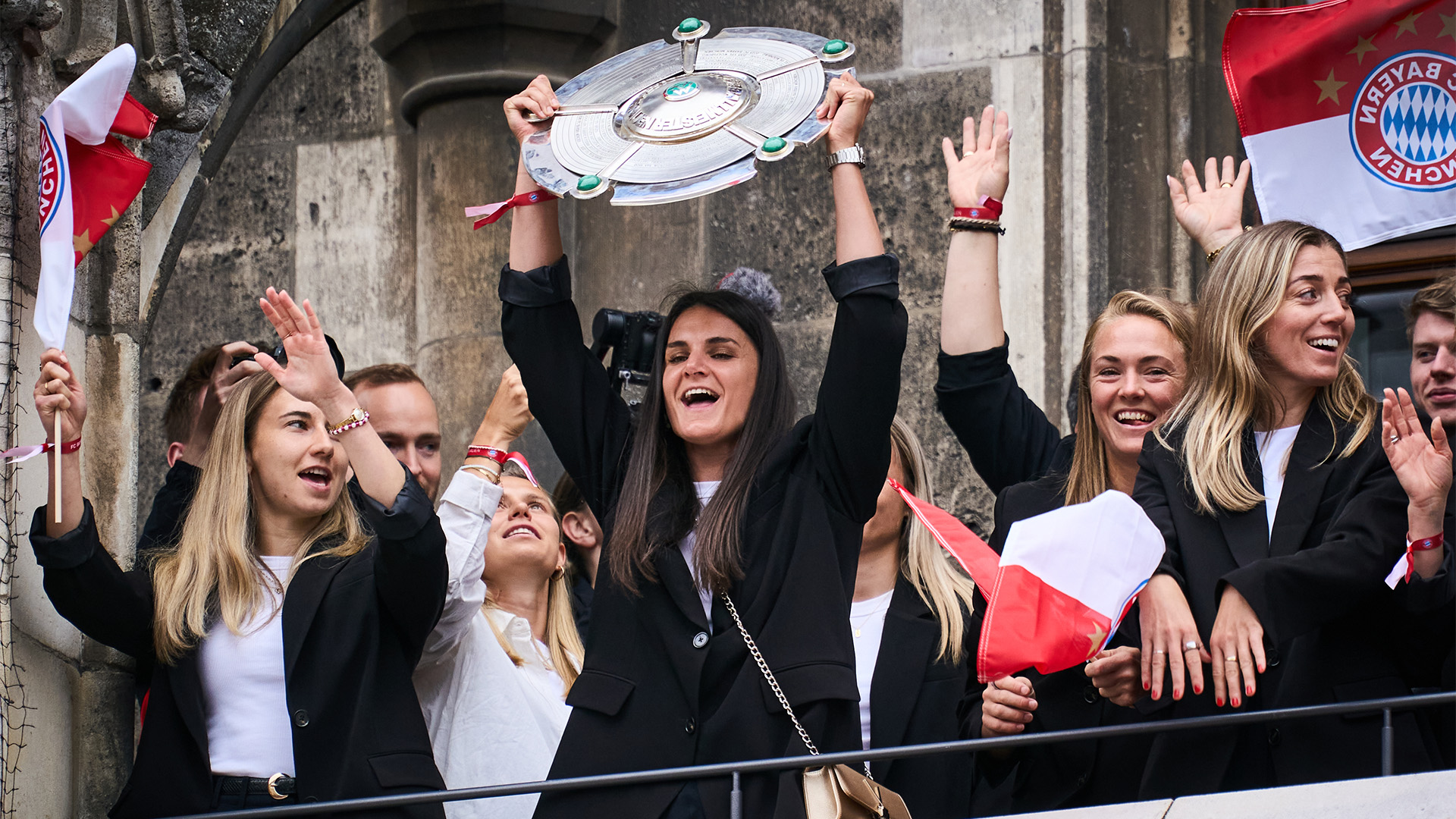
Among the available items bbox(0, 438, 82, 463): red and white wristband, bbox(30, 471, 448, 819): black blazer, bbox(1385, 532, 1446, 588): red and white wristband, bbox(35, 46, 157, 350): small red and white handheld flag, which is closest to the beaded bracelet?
bbox(1385, 532, 1446, 588): red and white wristband

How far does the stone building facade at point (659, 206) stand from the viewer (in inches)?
239

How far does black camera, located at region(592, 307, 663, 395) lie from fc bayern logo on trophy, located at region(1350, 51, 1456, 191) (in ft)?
6.47

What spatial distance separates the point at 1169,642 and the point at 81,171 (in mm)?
2670

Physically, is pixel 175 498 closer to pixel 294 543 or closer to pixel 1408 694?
pixel 294 543

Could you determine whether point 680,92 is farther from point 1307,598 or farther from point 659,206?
point 659,206

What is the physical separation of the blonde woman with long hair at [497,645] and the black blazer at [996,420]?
100cm

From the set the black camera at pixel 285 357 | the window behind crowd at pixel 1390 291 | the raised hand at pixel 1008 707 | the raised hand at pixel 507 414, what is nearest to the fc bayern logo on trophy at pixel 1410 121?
the window behind crowd at pixel 1390 291

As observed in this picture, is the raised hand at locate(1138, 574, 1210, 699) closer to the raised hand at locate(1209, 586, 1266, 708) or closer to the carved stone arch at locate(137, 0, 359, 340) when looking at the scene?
the raised hand at locate(1209, 586, 1266, 708)

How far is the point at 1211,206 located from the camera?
454 cm

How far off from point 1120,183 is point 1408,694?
3.01 m

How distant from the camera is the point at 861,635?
4156 millimetres

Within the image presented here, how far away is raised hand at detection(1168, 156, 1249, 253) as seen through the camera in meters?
4.50

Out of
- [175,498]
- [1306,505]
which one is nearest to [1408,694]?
[1306,505]

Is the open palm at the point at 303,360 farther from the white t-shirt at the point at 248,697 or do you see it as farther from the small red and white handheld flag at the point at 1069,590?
the small red and white handheld flag at the point at 1069,590
